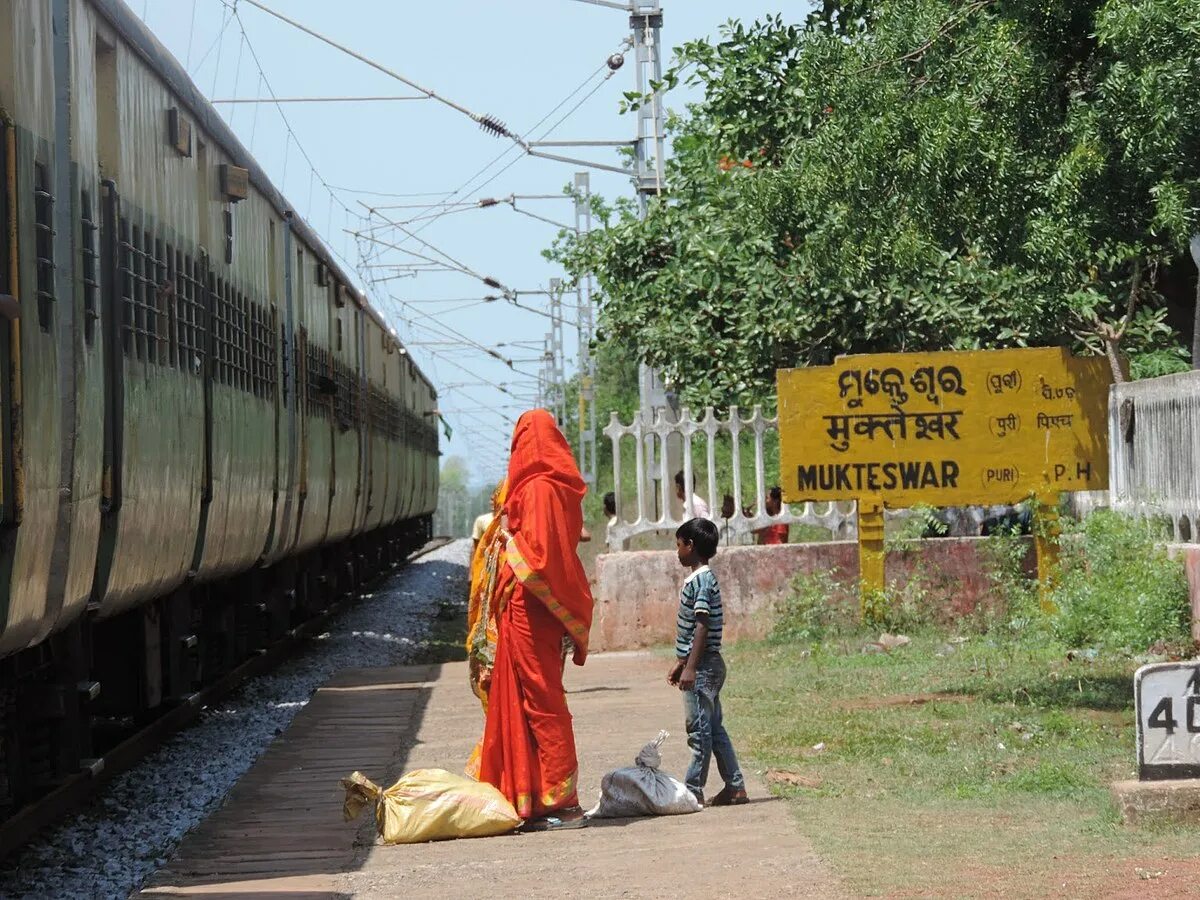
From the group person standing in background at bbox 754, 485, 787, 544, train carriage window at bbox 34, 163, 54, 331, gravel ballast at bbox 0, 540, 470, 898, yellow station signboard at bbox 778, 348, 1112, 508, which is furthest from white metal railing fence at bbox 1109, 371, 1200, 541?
train carriage window at bbox 34, 163, 54, 331

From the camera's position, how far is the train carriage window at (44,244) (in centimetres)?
649

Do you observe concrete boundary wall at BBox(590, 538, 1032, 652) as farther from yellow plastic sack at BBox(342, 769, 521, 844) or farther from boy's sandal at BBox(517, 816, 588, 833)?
yellow plastic sack at BBox(342, 769, 521, 844)

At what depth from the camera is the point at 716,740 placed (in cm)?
809

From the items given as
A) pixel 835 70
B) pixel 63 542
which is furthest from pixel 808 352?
pixel 63 542

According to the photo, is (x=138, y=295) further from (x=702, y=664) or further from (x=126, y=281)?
(x=702, y=664)

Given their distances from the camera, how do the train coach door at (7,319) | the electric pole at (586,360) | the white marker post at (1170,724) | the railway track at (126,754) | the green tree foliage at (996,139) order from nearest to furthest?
the train coach door at (7,319), the white marker post at (1170,724), the railway track at (126,754), the green tree foliage at (996,139), the electric pole at (586,360)

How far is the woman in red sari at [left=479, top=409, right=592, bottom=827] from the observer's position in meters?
7.85

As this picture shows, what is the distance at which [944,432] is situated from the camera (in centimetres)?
1451

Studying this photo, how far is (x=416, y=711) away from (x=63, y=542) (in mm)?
5761

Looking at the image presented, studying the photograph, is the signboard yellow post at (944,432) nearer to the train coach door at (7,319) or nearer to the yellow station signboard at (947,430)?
the yellow station signboard at (947,430)

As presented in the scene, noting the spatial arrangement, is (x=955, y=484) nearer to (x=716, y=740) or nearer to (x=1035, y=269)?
(x=1035, y=269)

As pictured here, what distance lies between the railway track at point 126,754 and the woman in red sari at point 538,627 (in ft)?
6.05

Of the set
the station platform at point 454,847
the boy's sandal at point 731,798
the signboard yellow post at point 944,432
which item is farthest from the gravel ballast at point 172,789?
the signboard yellow post at point 944,432

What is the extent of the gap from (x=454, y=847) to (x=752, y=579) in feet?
26.3
